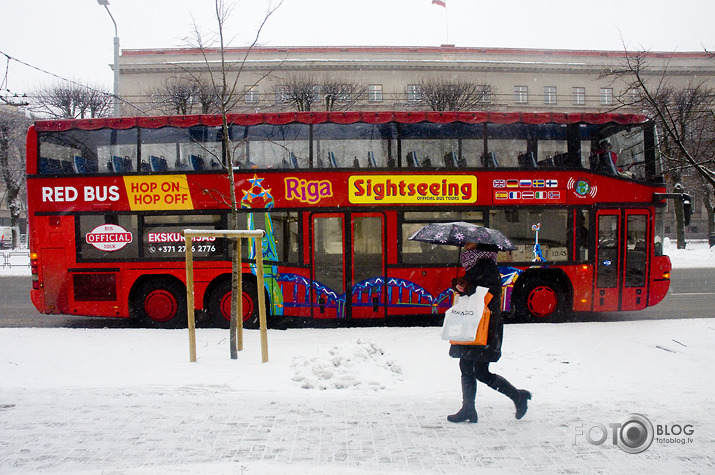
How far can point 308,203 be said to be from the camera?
9.34m

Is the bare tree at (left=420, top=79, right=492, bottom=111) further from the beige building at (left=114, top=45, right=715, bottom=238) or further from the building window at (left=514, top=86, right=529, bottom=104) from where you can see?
the building window at (left=514, top=86, right=529, bottom=104)

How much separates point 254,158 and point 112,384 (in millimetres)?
4972

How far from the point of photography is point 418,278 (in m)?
9.48

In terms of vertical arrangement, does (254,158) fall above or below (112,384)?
above

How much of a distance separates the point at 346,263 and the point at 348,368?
10.8ft

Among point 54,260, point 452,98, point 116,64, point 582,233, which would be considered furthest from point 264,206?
point 452,98

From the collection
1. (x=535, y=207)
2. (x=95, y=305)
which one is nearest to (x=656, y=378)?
(x=535, y=207)

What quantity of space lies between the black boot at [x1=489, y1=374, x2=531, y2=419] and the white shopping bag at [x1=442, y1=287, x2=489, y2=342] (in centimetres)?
63

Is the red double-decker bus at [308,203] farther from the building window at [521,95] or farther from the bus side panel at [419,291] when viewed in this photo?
the building window at [521,95]

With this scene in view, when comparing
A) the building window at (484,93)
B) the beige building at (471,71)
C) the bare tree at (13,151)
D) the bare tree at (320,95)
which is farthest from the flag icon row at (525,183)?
the beige building at (471,71)

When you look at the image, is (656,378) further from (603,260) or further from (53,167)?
A: (53,167)

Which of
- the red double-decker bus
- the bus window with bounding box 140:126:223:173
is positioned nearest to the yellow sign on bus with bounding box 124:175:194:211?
the red double-decker bus

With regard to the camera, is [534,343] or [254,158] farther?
[254,158]

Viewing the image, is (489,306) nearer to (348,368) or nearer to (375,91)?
(348,368)
